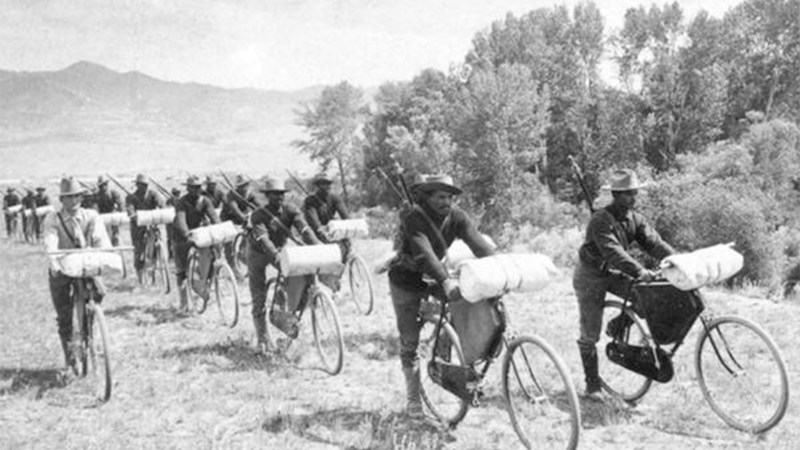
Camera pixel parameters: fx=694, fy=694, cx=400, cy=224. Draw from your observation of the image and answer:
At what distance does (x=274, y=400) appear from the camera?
7633 millimetres

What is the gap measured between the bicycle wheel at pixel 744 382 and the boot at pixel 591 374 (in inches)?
40.3

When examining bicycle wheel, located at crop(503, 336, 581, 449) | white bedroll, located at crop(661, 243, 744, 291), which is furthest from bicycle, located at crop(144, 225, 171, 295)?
white bedroll, located at crop(661, 243, 744, 291)

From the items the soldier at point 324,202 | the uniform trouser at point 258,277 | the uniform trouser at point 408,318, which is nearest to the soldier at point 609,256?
the uniform trouser at point 408,318

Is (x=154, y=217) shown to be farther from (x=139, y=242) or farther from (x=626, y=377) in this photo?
(x=626, y=377)

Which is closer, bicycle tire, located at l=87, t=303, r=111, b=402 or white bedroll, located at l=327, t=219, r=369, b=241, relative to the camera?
bicycle tire, located at l=87, t=303, r=111, b=402

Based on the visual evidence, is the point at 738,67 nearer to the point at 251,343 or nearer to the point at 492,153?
the point at 492,153

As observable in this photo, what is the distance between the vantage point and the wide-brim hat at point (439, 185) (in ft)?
19.4

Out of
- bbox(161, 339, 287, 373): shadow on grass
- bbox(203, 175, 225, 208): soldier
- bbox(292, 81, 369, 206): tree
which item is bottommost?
bbox(161, 339, 287, 373): shadow on grass

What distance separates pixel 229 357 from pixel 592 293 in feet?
16.7

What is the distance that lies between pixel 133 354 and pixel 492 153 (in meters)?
47.9

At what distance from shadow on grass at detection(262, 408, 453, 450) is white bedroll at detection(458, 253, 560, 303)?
1538mm

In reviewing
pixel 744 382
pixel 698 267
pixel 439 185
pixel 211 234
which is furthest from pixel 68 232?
pixel 744 382

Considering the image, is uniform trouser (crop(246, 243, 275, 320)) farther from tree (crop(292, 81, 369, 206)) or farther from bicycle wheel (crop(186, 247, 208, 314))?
tree (crop(292, 81, 369, 206))

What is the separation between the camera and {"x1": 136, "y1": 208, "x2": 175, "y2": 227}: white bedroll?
14086 mm
